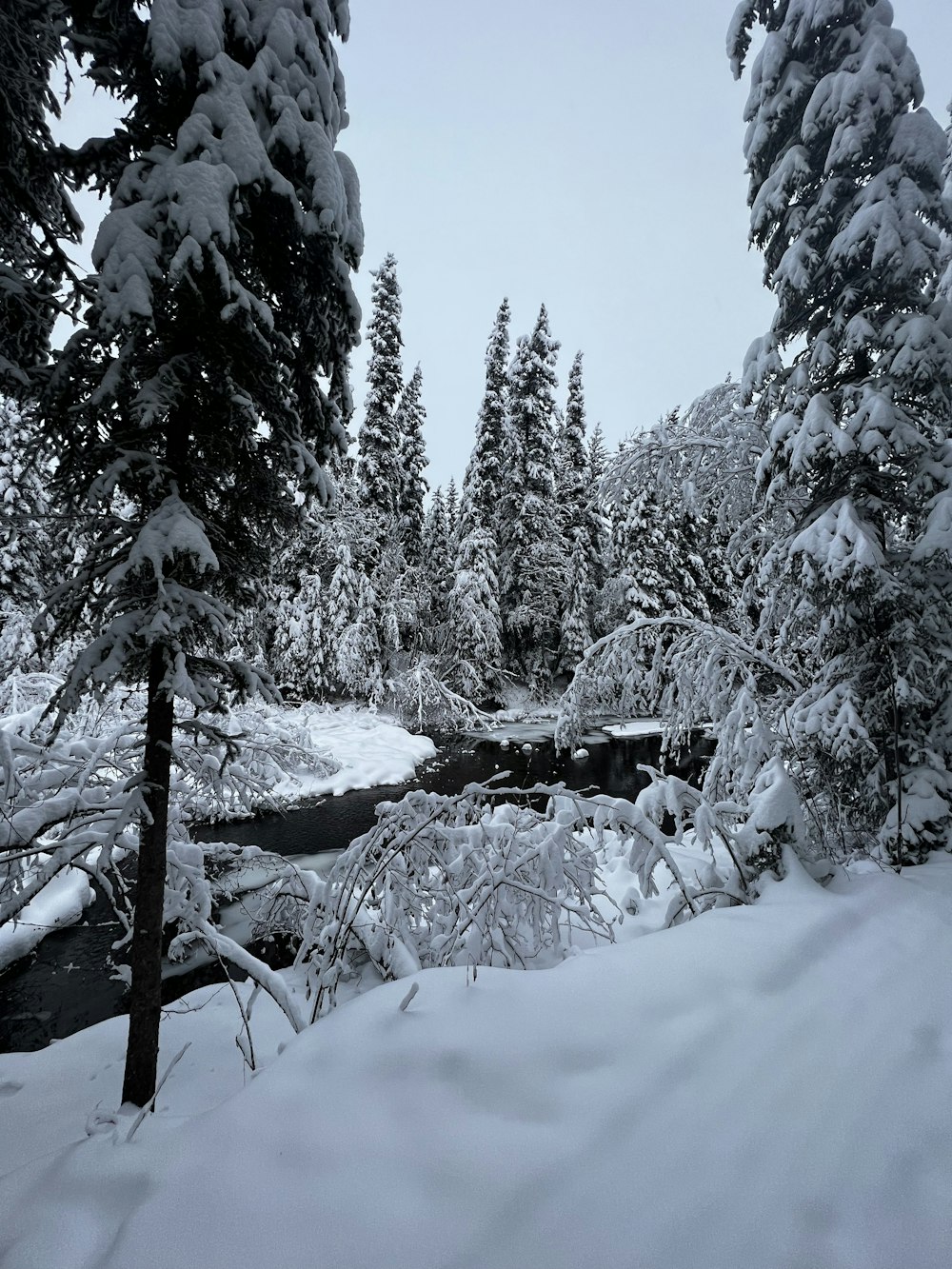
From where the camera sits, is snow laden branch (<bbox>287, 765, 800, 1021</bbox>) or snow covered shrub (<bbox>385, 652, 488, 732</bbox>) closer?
snow laden branch (<bbox>287, 765, 800, 1021</bbox>)

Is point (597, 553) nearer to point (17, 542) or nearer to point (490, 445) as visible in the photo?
point (490, 445)

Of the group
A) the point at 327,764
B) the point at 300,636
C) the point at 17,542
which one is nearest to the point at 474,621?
the point at 300,636

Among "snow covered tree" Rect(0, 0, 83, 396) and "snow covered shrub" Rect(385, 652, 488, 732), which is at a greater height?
"snow covered tree" Rect(0, 0, 83, 396)

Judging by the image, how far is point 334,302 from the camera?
154 inches

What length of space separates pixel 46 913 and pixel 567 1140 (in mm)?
8428

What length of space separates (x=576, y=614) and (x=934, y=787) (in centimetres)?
2352

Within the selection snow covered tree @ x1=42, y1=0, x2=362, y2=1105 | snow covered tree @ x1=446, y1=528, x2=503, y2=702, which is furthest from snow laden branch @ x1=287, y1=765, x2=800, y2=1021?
snow covered tree @ x1=446, y1=528, x2=503, y2=702

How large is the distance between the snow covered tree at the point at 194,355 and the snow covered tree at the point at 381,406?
774 inches

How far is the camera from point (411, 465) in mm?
25891

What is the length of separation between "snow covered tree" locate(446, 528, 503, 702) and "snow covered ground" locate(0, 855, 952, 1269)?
22860mm

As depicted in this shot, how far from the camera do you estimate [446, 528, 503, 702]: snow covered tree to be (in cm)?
2564

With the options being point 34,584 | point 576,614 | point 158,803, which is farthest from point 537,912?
point 576,614

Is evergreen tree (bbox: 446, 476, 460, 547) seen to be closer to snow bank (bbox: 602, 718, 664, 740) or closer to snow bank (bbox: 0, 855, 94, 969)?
snow bank (bbox: 602, 718, 664, 740)

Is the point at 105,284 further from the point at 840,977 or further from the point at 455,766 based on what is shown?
the point at 455,766
